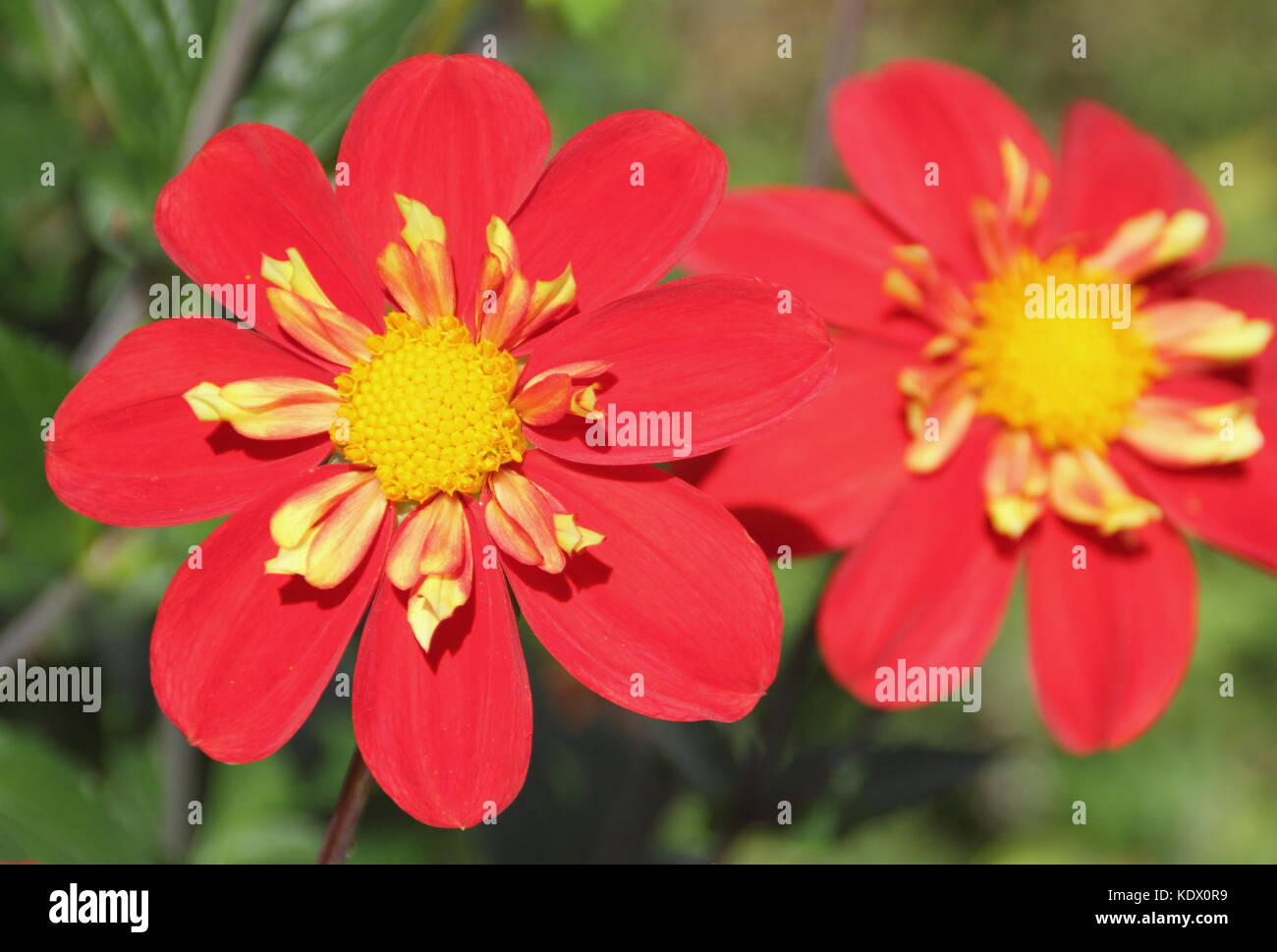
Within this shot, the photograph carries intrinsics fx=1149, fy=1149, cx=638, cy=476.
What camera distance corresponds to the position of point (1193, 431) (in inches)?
54.4

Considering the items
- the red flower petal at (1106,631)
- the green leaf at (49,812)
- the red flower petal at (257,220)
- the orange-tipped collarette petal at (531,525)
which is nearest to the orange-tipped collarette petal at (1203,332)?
the red flower petal at (1106,631)

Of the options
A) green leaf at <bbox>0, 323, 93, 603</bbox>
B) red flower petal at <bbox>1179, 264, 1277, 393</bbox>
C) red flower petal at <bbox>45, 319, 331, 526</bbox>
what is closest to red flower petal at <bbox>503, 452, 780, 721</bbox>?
red flower petal at <bbox>45, 319, 331, 526</bbox>

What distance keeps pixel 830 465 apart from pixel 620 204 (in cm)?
42

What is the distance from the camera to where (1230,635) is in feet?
8.73

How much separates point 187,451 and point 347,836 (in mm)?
374

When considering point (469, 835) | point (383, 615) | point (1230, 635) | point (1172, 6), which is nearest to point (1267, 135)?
point (1172, 6)

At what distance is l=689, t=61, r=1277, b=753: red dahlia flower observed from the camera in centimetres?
131

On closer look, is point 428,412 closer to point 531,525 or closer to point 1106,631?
point 531,525

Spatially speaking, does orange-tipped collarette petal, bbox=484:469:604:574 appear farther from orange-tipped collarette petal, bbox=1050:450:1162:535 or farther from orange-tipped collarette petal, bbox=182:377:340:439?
orange-tipped collarette petal, bbox=1050:450:1162:535

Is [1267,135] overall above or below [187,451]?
above

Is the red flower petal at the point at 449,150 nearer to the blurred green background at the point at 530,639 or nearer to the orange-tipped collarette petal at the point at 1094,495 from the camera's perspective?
the blurred green background at the point at 530,639

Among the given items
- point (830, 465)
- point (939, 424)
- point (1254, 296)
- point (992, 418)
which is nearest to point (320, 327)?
point (830, 465)

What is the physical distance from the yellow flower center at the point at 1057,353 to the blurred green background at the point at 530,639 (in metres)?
0.49
